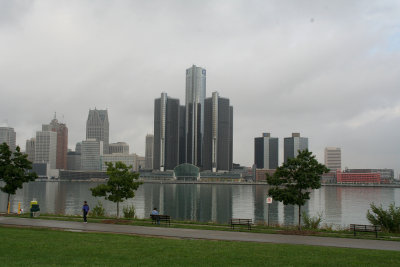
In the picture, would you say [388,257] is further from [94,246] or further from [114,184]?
[114,184]

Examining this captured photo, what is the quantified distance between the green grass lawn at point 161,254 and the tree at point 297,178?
11823 mm

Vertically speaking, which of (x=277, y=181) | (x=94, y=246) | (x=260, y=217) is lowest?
(x=260, y=217)

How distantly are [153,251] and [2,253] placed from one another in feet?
19.0

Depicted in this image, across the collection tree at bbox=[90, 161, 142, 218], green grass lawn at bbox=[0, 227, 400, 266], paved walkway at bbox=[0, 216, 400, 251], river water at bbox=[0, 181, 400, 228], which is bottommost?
river water at bbox=[0, 181, 400, 228]

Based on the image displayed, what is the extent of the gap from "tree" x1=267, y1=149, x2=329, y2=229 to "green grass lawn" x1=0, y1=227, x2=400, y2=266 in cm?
1182

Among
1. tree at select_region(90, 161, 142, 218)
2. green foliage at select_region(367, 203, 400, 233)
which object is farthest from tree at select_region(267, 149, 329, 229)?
tree at select_region(90, 161, 142, 218)

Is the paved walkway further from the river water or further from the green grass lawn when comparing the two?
the river water

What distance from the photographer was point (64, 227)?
25484 mm

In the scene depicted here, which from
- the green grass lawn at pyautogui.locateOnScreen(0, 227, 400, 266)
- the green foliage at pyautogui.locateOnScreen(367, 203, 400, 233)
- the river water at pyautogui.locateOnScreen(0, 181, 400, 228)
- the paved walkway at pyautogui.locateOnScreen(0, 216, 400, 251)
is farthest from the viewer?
the river water at pyautogui.locateOnScreen(0, 181, 400, 228)

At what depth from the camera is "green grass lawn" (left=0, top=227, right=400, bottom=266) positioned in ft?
45.1

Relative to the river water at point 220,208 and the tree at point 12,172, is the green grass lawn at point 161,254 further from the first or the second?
the river water at point 220,208

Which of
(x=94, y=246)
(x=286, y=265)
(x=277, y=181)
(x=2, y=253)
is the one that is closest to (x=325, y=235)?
(x=277, y=181)

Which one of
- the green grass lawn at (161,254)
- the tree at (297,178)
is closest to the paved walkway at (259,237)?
the green grass lawn at (161,254)

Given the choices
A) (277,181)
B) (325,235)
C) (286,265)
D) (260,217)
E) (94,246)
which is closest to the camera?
(286,265)
